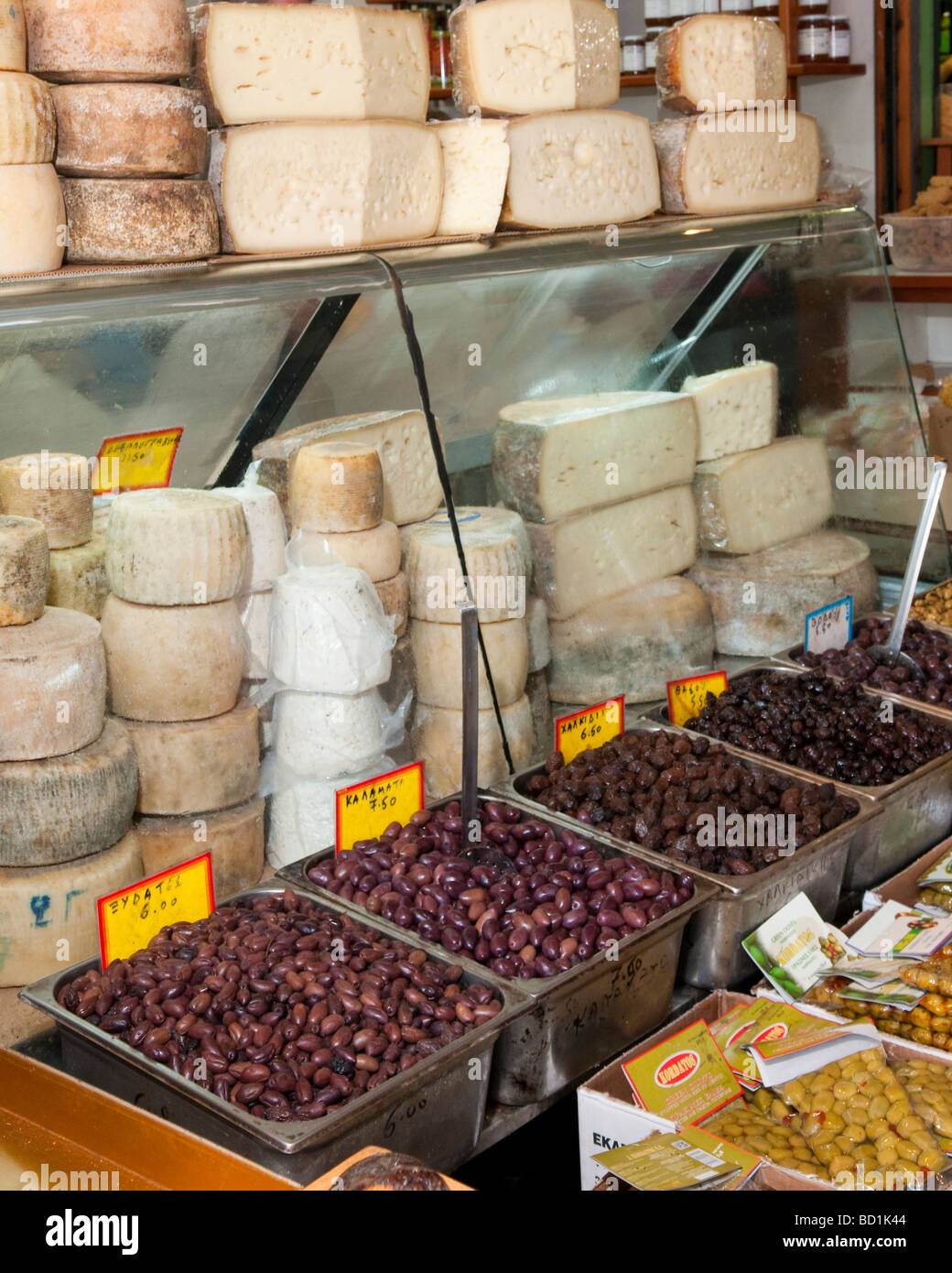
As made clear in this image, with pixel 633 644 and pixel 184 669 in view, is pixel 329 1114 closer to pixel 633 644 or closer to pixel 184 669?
pixel 184 669

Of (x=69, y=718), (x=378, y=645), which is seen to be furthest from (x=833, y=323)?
(x=69, y=718)

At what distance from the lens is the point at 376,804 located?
6.15 feet

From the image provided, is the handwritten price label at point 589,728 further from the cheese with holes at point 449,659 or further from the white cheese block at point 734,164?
the white cheese block at point 734,164

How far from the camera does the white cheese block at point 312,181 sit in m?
1.96

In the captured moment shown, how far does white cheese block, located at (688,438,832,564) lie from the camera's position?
271 cm

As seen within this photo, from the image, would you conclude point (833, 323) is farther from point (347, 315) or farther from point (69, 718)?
point (69, 718)

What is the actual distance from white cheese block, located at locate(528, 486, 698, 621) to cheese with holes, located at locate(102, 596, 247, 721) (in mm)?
743

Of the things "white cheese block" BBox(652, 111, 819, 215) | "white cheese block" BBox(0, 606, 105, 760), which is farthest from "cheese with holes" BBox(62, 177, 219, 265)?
"white cheese block" BBox(652, 111, 819, 215)

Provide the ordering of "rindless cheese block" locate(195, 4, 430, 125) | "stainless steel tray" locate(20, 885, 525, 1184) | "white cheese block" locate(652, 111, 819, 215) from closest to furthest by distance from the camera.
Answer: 1. "stainless steel tray" locate(20, 885, 525, 1184)
2. "rindless cheese block" locate(195, 4, 430, 125)
3. "white cheese block" locate(652, 111, 819, 215)

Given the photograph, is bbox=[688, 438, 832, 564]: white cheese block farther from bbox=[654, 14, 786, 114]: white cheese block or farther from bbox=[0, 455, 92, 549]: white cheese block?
bbox=[0, 455, 92, 549]: white cheese block

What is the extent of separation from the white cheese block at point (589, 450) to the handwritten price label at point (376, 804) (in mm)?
629

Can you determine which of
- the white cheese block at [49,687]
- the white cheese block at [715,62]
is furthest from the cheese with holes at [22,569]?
the white cheese block at [715,62]

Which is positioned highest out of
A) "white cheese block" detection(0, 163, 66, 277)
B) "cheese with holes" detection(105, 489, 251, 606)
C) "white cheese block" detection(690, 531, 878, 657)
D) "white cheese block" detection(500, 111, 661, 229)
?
"white cheese block" detection(500, 111, 661, 229)

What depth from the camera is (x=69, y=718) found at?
1641mm
